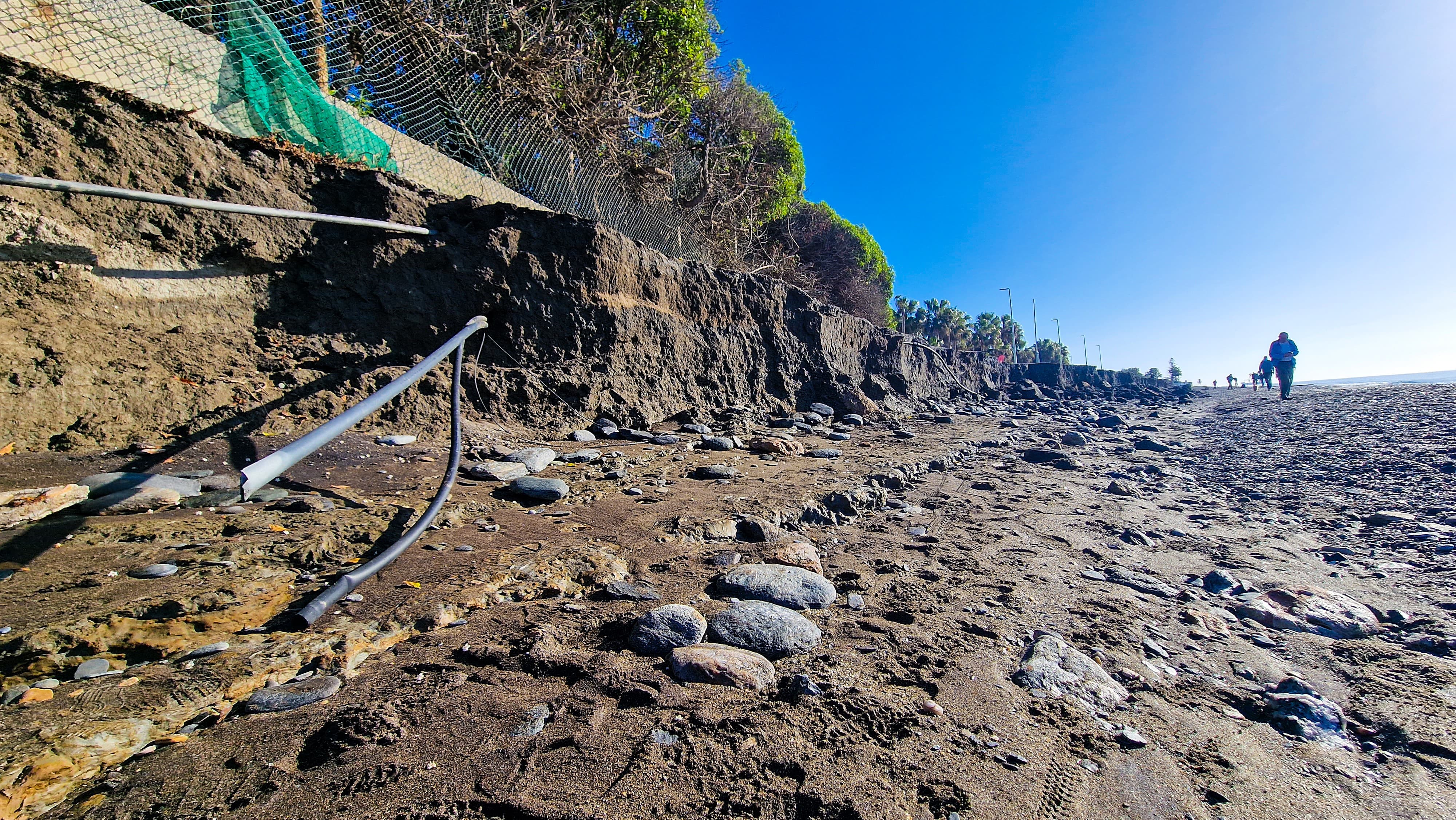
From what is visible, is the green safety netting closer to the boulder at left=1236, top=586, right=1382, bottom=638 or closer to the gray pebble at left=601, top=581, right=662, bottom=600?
the gray pebble at left=601, top=581, right=662, bottom=600

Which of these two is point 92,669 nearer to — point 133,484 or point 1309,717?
point 133,484

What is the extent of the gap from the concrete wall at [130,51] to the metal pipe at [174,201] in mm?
751

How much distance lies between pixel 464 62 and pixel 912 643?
783cm

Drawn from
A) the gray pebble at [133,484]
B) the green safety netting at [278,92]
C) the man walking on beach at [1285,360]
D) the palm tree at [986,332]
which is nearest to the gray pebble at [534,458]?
the gray pebble at [133,484]

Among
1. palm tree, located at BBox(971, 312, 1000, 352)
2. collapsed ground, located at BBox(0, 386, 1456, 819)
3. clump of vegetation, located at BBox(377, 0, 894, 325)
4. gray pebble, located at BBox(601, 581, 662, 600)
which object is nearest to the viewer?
collapsed ground, located at BBox(0, 386, 1456, 819)

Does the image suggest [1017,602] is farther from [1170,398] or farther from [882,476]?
[1170,398]

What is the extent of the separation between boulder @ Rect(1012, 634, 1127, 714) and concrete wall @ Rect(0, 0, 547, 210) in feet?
18.8

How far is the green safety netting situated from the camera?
4.04m

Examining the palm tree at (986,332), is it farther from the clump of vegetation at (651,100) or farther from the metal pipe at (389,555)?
the metal pipe at (389,555)

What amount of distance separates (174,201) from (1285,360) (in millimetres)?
22849

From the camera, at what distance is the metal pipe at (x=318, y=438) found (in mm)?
1499

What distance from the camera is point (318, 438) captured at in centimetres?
192

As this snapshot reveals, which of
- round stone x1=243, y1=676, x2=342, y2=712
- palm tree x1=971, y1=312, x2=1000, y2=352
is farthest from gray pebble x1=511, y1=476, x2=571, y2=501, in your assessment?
palm tree x1=971, y1=312, x2=1000, y2=352

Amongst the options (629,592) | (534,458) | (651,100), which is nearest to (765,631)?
(629,592)
